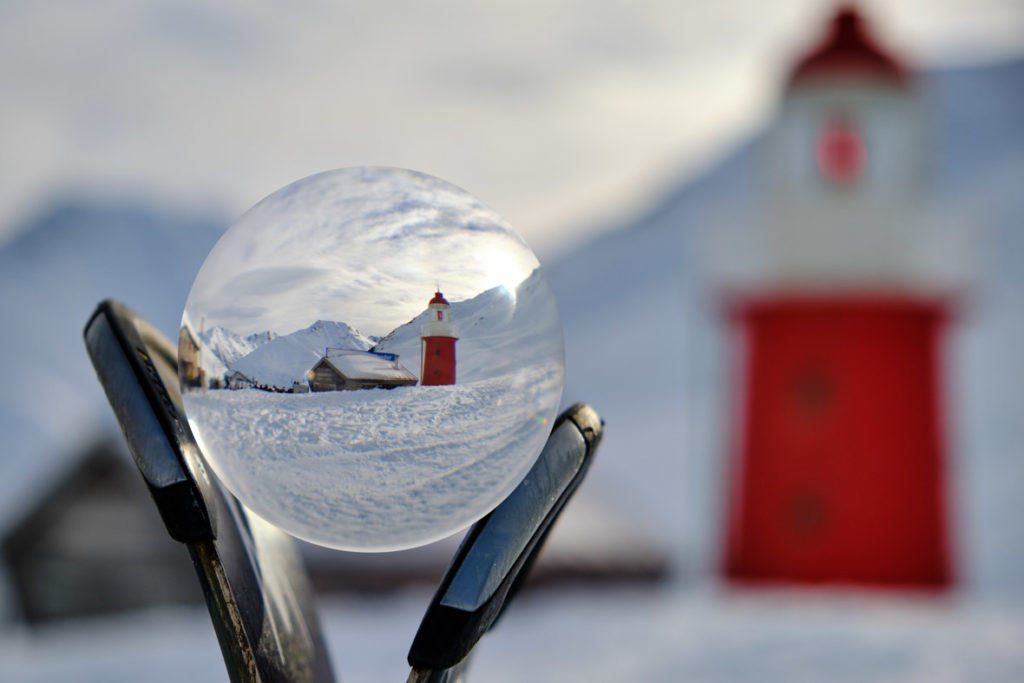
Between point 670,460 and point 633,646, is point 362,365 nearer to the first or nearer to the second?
point 633,646

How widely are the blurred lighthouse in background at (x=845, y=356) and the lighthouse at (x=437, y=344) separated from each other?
7.47m

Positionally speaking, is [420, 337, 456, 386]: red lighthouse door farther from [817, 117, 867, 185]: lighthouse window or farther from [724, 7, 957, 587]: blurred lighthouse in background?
[817, 117, 867, 185]: lighthouse window

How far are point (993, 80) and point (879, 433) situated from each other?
53.7 m

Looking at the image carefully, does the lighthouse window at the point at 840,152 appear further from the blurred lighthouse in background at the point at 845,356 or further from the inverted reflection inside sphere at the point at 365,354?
the inverted reflection inside sphere at the point at 365,354

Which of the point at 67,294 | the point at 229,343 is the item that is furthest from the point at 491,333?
the point at 67,294

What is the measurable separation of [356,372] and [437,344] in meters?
0.10

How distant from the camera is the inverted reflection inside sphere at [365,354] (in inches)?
46.6

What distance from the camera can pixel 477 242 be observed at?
127 centimetres

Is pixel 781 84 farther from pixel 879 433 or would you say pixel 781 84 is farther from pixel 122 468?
pixel 122 468

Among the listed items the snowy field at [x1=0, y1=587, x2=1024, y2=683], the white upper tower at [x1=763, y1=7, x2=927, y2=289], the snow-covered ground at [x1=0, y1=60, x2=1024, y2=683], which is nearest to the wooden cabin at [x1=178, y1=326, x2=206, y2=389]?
the snowy field at [x1=0, y1=587, x2=1024, y2=683]

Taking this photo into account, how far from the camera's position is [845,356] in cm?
838

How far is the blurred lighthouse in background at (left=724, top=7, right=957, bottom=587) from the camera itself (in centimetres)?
818

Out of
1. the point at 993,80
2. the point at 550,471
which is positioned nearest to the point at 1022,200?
the point at 993,80

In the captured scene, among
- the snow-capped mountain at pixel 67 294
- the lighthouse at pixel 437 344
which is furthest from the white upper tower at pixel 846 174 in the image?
the snow-capped mountain at pixel 67 294
